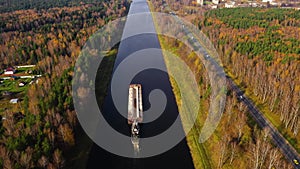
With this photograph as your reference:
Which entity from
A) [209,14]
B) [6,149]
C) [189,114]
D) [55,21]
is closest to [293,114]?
[189,114]

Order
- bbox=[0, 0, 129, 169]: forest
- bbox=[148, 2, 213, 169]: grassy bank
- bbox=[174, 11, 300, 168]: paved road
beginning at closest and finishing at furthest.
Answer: bbox=[0, 0, 129, 169]: forest, bbox=[174, 11, 300, 168]: paved road, bbox=[148, 2, 213, 169]: grassy bank

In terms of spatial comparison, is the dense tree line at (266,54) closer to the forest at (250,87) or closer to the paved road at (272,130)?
the forest at (250,87)

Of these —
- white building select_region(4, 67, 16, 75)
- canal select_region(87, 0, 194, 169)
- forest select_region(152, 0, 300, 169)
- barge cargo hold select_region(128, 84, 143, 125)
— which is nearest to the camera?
forest select_region(152, 0, 300, 169)

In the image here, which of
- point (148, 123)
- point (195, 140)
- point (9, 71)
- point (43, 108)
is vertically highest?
point (43, 108)

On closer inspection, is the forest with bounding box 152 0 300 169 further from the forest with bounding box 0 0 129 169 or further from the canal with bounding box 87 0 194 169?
the forest with bounding box 0 0 129 169

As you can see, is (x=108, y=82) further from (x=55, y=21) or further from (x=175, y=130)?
(x=55, y=21)

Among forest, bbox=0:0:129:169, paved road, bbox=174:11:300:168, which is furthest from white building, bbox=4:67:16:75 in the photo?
paved road, bbox=174:11:300:168

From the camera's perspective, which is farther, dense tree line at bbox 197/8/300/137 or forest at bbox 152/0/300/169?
dense tree line at bbox 197/8/300/137

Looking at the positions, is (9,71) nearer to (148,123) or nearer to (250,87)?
(148,123)

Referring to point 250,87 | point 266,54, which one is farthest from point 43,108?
point 266,54
